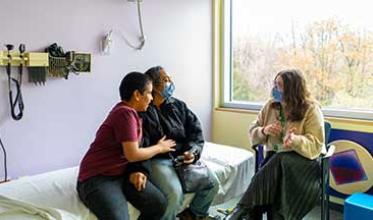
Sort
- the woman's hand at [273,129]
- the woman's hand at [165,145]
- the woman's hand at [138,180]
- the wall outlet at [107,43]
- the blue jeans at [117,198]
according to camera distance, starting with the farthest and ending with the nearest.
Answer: the wall outlet at [107,43], the woman's hand at [273,129], the woman's hand at [165,145], the woman's hand at [138,180], the blue jeans at [117,198]

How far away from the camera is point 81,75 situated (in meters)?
2.57

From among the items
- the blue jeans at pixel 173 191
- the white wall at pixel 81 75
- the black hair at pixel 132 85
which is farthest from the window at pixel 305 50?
the black hair at pixel 132 85

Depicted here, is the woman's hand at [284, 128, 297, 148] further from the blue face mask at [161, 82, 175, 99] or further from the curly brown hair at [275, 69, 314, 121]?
the blue face mask at [161, 82, 175, 99]

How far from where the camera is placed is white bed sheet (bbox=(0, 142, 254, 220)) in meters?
1.80

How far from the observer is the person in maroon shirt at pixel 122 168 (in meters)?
1.80

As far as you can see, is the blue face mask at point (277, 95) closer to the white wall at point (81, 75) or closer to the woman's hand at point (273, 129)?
the woman's hand at point (273, 129)

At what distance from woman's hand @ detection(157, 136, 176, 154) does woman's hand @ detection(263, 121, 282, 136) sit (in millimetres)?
620

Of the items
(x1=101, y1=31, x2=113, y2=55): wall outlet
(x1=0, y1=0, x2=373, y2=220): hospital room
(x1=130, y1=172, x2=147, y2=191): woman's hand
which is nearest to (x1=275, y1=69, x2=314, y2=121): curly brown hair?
(x1=0, y1=0, x2=373, y2=220): hospital room

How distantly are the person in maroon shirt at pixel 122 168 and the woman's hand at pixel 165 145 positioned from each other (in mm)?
125

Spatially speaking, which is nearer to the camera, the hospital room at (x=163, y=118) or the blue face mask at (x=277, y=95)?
the hospital room at (x=163, y=118)

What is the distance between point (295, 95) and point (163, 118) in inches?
33.3

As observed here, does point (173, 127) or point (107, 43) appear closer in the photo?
point (173, 127)

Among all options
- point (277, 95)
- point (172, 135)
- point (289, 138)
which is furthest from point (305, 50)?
point (172, 135)

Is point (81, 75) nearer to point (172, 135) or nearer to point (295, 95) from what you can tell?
point (172, 135)
